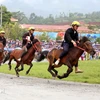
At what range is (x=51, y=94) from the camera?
1219 cm

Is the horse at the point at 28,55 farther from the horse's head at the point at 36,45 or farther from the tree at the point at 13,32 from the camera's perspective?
the tree at the point at 13,32

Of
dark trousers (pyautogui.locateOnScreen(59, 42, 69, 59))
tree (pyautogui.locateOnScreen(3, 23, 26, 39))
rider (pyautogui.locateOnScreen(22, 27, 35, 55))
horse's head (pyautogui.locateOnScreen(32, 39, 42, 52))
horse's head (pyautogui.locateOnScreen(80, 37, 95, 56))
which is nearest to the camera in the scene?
horse's head (pyautogui.locateOnScreen(80, 37, 95, 56))

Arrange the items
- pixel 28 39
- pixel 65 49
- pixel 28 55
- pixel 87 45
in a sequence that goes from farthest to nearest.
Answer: pixel 28 55 → pixel 28 39 → pixel 65 49 → pixel 87 45

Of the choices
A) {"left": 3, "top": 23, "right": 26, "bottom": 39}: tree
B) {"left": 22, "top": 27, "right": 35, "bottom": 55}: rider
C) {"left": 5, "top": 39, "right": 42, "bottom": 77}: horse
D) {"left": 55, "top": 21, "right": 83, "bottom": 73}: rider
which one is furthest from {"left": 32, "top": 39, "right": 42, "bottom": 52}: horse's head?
{"left": 3, "top": 23, "right": 26, "bottom": 39}: tree

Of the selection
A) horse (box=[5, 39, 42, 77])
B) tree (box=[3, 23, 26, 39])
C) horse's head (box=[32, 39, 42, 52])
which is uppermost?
horse's head (box=[32, 39, 42, 52])

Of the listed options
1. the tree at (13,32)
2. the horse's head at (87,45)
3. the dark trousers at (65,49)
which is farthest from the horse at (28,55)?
the tree at (13,32)

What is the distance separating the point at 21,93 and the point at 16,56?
8.79 metres

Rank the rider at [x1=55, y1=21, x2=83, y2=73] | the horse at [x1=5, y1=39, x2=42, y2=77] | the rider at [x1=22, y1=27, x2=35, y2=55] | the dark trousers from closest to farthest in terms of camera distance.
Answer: the rider at [x1=55, y1=21, x2=83, y2=73] → the dark trousers → the horse at [x1=5, y1=39, x2=42, y2=77] → the rider at [x1=22, y1=27, x2=35, y2=55]

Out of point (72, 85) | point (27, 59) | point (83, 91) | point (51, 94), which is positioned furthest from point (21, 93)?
point (27, 59)

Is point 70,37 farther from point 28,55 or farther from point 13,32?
point 13,32

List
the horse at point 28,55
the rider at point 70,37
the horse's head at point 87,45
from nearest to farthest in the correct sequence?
the horse's head at point 87,45 < the rider at point 70,37 < the horse at point 28,55

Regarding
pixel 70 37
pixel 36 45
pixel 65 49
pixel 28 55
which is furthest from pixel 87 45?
pixel 28 55

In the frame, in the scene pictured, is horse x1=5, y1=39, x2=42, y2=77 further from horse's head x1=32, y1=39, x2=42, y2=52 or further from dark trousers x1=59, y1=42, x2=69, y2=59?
dark trousers x1=59, y1=42, x2=69, y2=59

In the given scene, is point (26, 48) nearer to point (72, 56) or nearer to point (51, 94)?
point (72, 56)
